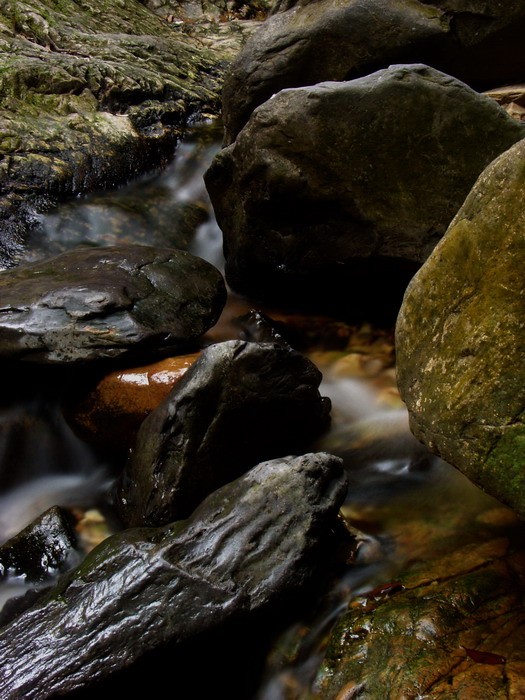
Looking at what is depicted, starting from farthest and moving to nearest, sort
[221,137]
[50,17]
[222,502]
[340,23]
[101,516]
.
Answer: [50,17] → [221,137] → [340,23] → [101,516] → [222,502]

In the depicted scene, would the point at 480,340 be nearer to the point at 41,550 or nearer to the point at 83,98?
the point at 41,550

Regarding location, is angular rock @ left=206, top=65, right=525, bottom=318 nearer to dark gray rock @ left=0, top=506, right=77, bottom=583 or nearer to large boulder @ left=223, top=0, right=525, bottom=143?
large boulder @ left=223, top=0, right=525, bottom=143

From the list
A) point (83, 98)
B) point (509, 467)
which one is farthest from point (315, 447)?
point (83, 98)

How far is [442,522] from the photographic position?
3021mm

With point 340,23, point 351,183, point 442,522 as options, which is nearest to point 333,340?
point 351,183

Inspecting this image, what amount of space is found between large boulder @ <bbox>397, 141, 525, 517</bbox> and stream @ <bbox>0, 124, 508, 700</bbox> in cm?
85

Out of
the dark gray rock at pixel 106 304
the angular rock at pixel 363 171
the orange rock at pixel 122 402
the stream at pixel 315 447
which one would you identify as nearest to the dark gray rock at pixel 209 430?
the orange rock at pixel 122 402

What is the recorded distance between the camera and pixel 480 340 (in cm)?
222

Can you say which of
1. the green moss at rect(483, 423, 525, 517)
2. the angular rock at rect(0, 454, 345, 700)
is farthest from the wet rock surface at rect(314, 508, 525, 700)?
the green moss at rect(483, 423, 525, 517)

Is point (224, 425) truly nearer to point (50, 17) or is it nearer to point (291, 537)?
point (291, 537)

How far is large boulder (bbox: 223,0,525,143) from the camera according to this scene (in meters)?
5.72

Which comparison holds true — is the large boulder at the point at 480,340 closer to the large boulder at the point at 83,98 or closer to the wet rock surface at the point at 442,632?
the wet rock surface at the point at 442,632

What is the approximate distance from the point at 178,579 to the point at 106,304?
230 cm

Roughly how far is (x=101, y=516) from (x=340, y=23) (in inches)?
207
